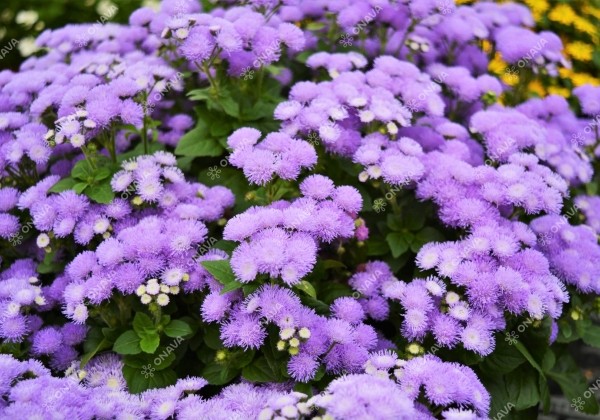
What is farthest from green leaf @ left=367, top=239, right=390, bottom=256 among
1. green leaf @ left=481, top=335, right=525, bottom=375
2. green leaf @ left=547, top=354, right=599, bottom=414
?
green leaf @ left=547, top=354, right=599, bottom=414

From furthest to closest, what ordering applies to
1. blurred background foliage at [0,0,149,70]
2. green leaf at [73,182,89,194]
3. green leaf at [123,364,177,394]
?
blurred background foliage at [0,0,149,70]
green leaf at [73,182,89,194]
green leaf at [123,364,177,394]

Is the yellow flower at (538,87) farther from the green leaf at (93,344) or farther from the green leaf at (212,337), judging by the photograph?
the green leaf at (93,344)

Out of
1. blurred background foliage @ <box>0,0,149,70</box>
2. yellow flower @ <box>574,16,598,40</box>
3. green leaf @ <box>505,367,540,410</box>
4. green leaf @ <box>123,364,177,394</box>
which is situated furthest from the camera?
blurred background foliage @ <box>0,0,149,70</box>

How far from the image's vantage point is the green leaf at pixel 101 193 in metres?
3.14

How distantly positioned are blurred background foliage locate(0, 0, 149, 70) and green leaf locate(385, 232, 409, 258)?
4496mm

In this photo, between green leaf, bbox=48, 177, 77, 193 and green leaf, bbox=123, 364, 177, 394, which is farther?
green leaf, bbox=48, 177, 77, 193

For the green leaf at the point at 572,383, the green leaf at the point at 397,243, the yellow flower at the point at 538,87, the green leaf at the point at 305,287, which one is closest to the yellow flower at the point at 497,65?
the yellow flower at the point at 538,87

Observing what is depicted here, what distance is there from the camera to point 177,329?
9.50ft

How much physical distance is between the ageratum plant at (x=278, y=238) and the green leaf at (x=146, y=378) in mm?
11

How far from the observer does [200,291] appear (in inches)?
118

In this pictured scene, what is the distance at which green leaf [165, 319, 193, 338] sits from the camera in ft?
9.43

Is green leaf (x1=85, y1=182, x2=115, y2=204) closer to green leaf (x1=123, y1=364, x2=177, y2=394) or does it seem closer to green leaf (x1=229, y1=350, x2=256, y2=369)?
green leaf (x1=123, y1=364, x2=177, y2=394)

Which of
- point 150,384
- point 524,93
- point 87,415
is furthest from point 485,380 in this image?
point 524,93

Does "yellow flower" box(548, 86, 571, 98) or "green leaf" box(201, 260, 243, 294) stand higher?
"green leaf" box(201, 260, 243, 294)
